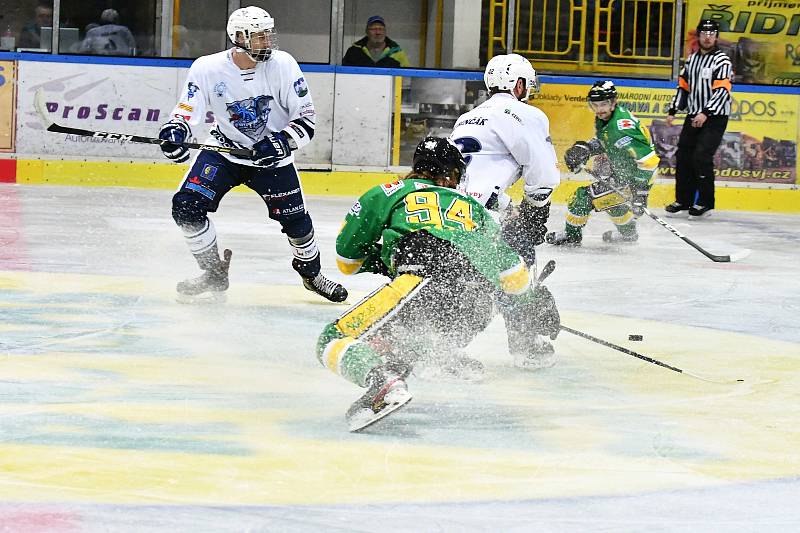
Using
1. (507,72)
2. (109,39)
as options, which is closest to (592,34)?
(109,39)

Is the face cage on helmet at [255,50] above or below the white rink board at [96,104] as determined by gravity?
above

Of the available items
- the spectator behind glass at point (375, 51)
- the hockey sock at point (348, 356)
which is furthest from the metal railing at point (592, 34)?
the hockey sock at point (348, 356)

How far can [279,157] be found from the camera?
5.45 m

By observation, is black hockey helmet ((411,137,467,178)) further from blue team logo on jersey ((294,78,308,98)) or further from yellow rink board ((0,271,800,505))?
blue team logo on jersey ((294,78,308,98))

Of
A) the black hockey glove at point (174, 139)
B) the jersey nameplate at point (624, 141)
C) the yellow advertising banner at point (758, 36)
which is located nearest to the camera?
the black hockey glove at point (174, 139)

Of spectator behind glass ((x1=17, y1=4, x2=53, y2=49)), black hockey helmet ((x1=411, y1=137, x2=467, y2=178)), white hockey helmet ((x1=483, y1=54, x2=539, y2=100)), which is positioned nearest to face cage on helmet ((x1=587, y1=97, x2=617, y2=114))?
white hockey helmet ((x1=483, y1=54, x2=539, y2=100))

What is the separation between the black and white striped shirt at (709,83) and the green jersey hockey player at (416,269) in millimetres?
6281

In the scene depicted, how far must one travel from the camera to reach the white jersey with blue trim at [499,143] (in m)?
5.34

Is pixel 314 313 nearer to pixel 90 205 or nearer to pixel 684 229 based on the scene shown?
pixel 90 205

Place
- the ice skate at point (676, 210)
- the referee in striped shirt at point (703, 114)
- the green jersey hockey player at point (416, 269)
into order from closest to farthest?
1. the green jersey hockey player at point (416, 269)
2. the referee in striped shirt at point (703, 114)
3. the ice skate at point (676, 210)

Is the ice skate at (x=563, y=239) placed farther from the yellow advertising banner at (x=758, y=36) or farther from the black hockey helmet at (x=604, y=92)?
the yellow advertising banner at (x=758, y=36)

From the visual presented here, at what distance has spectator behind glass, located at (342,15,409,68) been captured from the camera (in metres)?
10.6

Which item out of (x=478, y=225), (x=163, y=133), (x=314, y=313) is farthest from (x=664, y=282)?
(x=478, y=225)

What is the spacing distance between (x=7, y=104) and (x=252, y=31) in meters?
5.28
